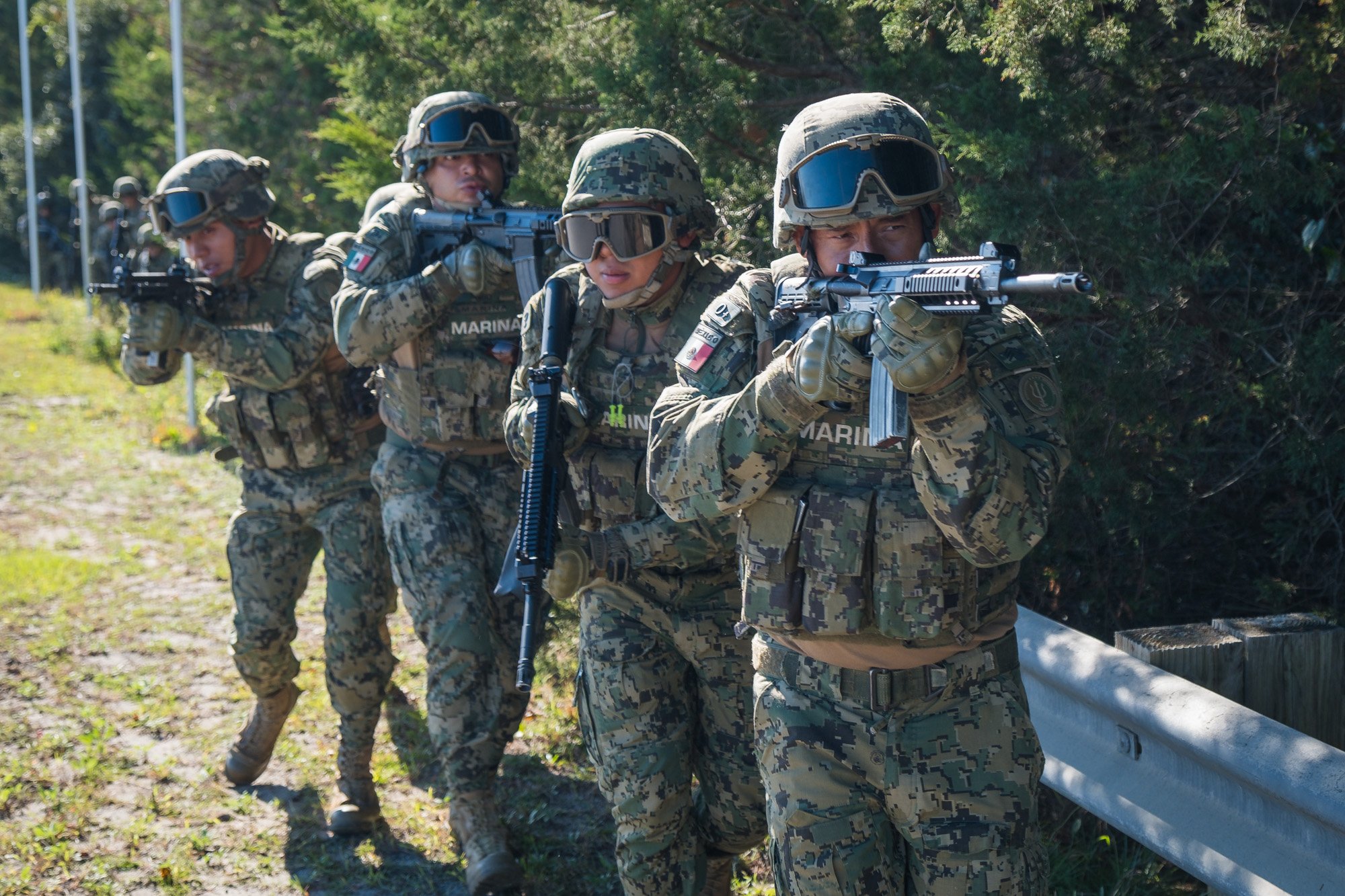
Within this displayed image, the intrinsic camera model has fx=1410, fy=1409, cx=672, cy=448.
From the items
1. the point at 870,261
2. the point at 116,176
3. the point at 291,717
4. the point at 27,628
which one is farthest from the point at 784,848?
the point at 116,176

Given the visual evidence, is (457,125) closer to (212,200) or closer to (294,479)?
(212,200)

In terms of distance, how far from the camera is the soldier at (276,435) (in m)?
5.77

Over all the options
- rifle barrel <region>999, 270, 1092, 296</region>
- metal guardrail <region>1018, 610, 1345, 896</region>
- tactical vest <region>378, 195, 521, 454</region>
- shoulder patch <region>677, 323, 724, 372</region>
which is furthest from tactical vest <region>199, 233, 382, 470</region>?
rifle barrel <region>999, 270, 1092, 296</region>

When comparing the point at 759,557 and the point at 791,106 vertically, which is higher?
the point at 791,106

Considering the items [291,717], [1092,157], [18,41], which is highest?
[18,41]

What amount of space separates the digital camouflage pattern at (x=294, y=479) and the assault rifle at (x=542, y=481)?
177cm

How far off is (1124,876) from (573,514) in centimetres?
195

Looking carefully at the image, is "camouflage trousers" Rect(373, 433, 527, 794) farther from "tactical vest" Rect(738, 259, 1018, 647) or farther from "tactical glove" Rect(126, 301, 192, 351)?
"tactical vest" Rect(738, 259, 1018, 647)

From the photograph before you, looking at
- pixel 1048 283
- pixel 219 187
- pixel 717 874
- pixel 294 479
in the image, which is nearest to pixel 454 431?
pixel 294 479

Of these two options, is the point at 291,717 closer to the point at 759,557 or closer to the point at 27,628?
the point at 27,628

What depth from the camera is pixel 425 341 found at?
536cm

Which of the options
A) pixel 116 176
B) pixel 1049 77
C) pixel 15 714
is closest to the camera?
pixel 1049 77

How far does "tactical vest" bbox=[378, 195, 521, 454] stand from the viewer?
5.30m

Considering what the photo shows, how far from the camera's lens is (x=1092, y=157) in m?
4.49
